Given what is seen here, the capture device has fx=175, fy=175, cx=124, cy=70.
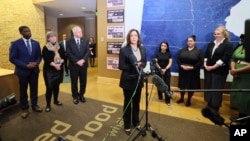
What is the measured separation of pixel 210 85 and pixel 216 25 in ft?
4.30

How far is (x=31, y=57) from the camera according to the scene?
9.32 feet

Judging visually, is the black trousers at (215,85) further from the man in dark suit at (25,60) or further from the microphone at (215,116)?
the man in dark suit at (25,60)

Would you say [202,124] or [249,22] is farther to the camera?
[202,124]

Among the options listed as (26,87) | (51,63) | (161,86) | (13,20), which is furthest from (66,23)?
(161,86)

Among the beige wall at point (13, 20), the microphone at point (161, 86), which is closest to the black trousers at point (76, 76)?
the microphone at point (161, 86)

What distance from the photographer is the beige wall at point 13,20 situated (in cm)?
546

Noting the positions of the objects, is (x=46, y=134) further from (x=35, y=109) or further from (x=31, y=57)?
(x=31, y=57)

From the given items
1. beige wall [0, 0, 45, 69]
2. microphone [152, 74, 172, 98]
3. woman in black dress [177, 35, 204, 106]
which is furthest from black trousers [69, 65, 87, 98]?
beige wall [0, 0, 45, 69]

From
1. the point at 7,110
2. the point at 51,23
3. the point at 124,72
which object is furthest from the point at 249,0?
the point at 51,23

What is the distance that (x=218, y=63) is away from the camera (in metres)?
2.85

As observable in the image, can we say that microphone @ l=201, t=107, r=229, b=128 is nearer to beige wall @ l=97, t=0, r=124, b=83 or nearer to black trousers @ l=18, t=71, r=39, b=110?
black trousers @ l=18, t=71, r=39, b=110

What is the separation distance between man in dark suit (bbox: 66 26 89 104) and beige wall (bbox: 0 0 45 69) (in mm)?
3510

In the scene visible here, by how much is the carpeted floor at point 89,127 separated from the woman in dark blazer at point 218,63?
23.1 inches

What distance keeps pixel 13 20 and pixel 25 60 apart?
386 cm
